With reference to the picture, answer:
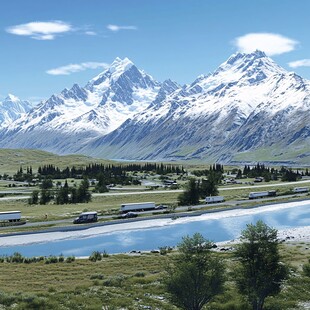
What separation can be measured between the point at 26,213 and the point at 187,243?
86.8 m

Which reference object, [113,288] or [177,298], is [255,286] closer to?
[177,298]

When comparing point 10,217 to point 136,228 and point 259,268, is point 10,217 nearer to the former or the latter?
point 136,228

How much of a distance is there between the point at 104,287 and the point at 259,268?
16.4 meters

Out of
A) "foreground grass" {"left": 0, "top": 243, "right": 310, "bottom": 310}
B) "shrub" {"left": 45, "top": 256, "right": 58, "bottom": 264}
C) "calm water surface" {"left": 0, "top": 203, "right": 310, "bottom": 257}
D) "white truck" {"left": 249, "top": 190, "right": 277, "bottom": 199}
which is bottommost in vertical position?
"calm water surface" {"left": 0, "top": 203, "right": 310, "bottom": 257}

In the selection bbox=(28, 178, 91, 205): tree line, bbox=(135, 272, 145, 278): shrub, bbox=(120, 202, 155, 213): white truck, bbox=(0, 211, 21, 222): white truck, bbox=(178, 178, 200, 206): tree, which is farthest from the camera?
bbox=(28, 178, 91, 205): tree line

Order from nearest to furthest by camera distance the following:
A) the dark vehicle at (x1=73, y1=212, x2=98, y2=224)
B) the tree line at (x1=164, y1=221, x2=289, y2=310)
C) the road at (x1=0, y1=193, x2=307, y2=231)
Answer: the tree line at (x1=164, y1=221, x2=289, y2=310)
the road at (x1=0, y1=193, x2=307, y2=231)
the dark vehicle at (x1=73, y1=212, x2=98, y2=224)

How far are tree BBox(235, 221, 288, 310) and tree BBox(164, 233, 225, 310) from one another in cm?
260

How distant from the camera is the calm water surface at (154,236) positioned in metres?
85.2

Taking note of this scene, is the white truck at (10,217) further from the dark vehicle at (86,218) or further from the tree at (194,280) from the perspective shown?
the tree at (194,280)

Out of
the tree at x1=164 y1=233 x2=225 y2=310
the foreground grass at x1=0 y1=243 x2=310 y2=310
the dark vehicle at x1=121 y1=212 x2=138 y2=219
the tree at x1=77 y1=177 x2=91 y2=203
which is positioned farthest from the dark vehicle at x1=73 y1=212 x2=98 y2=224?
the tree at x1=164 y1=233 x2=225 y2=310

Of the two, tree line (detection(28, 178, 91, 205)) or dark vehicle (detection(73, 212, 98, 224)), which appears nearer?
dark vehicle (detection(73, 212, 98, 224))

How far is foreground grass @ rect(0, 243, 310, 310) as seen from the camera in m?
42.4

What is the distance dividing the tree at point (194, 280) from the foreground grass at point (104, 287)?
461 cm

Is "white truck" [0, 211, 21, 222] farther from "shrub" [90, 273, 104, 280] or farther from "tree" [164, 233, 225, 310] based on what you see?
"tree" [164, 233, 225, 310]
